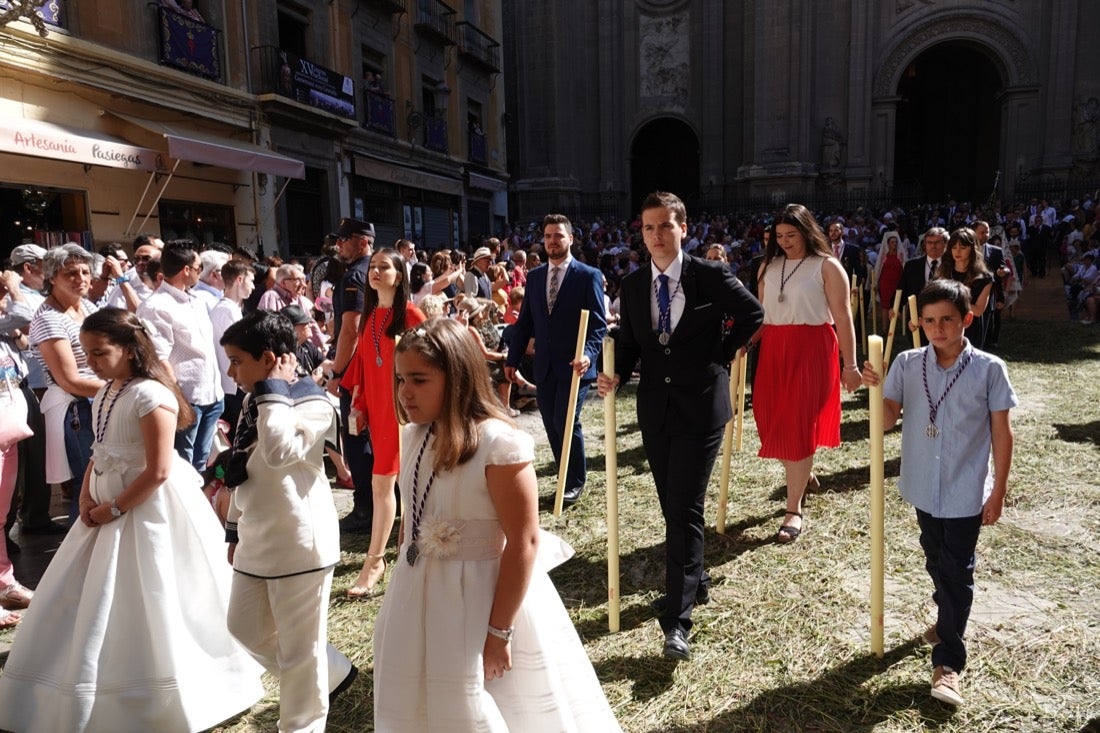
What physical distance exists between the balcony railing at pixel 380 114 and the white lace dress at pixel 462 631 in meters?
20.3

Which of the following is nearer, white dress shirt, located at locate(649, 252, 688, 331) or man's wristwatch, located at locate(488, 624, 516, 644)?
man's wristwatch, located at locate(488, 624, 516, 644)

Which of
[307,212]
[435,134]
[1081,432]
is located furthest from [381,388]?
[435,134]

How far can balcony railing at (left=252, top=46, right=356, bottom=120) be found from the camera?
16.4 m

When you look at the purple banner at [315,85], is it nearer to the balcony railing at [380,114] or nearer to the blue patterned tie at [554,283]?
the balcony railing at [380,114]

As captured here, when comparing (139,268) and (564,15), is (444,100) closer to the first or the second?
(564,15)

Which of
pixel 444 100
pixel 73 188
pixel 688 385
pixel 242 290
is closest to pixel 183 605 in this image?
pixel 688 385

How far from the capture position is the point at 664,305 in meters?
3.67

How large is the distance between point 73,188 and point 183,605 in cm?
1211

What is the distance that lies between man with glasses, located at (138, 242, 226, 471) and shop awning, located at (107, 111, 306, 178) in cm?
941

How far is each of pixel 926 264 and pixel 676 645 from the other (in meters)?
5.33

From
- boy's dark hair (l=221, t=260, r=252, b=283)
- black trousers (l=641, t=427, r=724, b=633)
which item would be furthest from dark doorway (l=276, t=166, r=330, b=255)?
black trousers (l=641, t=427, r=724, b=633)

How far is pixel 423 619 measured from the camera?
7.09ft

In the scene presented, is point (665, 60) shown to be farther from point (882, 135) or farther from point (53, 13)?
point (53, 13)

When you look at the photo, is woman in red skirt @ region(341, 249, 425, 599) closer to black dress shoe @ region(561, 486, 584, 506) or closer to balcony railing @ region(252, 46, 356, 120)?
black dress shoe @ region(561, 486, 584, 506)
